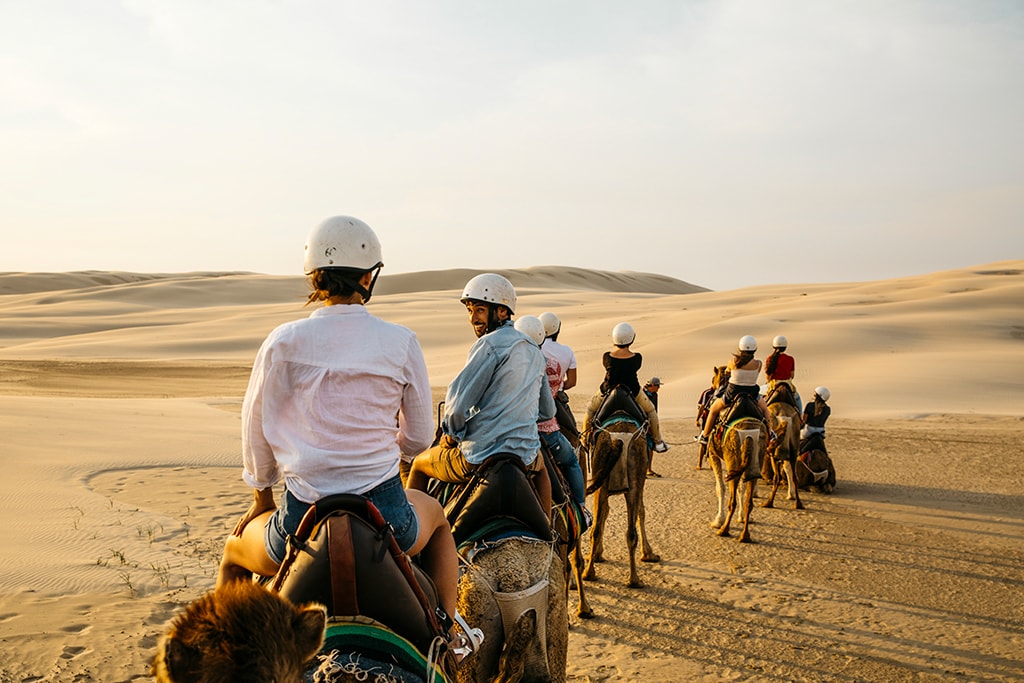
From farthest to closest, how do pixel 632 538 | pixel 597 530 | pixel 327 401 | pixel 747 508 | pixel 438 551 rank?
1. pixel 747 508
2. pixel 597 530
3. pixel 632 538
4. pixel 438 551
5. pixel 327 401

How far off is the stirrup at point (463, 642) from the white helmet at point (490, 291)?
91.3 inches

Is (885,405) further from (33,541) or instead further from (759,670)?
(33,541)

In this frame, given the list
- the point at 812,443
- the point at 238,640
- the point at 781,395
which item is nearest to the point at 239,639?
the point at 238,640

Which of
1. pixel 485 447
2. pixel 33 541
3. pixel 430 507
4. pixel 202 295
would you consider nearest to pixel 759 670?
pixel 485 447

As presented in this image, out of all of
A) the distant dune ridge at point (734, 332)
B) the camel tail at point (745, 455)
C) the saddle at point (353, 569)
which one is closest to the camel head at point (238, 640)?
the saddle at point (353, 569)

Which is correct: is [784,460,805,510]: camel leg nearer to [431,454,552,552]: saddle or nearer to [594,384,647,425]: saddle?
[594,384,647,425]: saddle

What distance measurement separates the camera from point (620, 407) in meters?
8.83

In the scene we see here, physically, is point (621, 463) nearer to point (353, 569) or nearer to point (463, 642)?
point (463, 642)

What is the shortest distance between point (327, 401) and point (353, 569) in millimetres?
619

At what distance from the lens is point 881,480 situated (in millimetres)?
14094

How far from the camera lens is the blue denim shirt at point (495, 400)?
4816 mm

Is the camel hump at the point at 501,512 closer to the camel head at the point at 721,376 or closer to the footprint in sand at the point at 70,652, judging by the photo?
the footprint in sand at the point at 70,652

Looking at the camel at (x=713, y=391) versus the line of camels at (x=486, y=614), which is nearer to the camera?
the line of camels at (x=486, y=614)

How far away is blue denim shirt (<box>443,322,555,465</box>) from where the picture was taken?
4.82 metres
